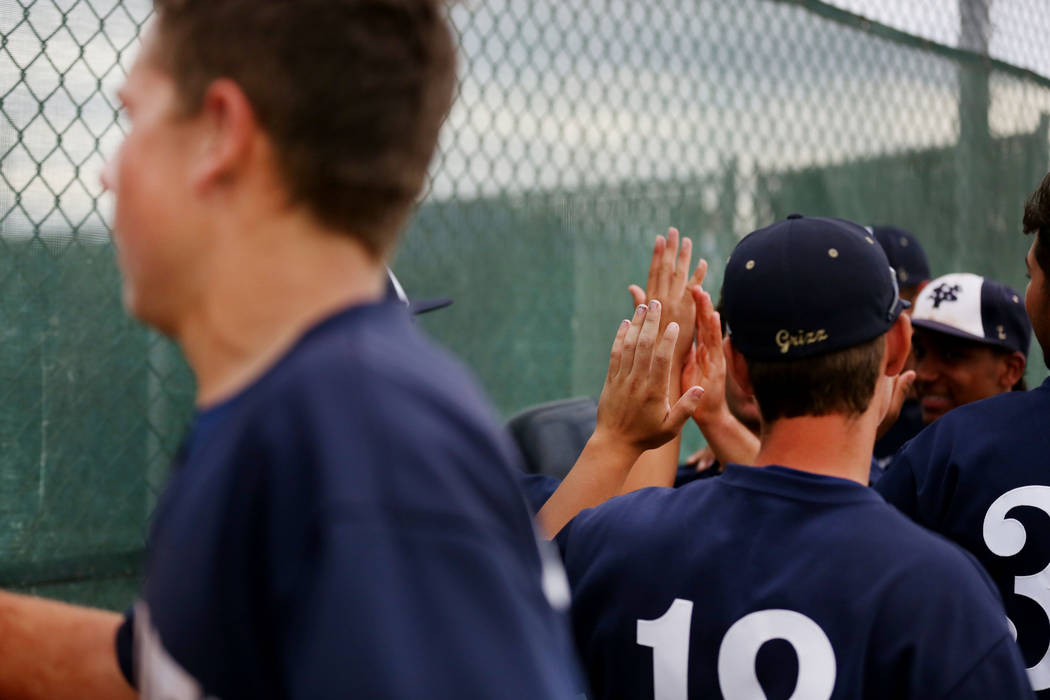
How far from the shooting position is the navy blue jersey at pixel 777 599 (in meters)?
1.41

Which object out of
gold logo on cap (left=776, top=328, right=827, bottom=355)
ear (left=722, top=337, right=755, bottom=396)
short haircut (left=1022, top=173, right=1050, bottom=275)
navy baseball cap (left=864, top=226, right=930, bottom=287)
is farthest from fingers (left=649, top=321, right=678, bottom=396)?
navy baseball cap (left=864, top=226, right=930, bottom=287)

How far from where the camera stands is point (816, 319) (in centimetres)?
165

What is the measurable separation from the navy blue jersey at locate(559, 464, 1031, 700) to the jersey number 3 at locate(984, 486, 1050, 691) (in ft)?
2.07

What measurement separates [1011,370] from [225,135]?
325cm

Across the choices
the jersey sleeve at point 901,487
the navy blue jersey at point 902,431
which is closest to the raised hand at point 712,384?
the jersey sleeve at point 901,487

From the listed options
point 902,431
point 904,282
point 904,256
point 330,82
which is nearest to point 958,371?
point 902,431

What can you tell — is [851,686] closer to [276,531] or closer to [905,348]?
[905,348]

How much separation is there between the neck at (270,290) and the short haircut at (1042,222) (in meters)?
1.78

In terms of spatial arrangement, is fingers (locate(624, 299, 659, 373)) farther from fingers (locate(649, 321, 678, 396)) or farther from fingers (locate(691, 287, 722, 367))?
fingers (locate(691, 287, 722, 367))

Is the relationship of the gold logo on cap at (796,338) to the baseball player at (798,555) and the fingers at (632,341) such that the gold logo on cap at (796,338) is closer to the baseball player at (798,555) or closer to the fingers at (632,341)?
the baseball player at (798,555)

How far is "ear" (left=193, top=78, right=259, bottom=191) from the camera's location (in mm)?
814

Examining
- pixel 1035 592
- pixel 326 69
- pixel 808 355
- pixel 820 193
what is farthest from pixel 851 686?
pixel 820 193

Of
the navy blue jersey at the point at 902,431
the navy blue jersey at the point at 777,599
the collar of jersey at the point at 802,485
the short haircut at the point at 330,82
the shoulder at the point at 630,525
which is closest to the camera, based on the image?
the short haircut at the point at 330,82

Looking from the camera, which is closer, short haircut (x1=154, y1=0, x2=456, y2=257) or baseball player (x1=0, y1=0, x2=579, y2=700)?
baseball player (x1=0, y1=0, x2=579, y2=700)
